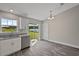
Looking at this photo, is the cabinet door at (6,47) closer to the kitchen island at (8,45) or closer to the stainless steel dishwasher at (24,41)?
the kitchen island at (8,45)

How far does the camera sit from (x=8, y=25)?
566cm

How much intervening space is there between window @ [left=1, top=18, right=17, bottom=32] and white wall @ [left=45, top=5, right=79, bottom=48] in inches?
142

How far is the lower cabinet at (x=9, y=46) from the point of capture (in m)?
3.88

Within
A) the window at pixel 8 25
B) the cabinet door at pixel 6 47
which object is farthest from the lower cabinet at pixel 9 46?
the window at pixel 8 25

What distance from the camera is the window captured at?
5363 mm

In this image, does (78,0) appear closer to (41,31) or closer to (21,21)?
(21,21)

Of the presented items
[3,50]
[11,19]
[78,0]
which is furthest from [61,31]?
[78,0]

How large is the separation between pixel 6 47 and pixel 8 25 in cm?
190

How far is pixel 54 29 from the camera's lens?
8672mm

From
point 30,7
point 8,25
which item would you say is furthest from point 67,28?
point 8,25

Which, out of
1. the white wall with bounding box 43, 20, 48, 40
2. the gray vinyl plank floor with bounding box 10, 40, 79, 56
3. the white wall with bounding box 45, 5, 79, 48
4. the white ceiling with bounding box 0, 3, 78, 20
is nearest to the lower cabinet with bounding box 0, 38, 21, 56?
the gray vinyl plank floor with bounding box 10, 40, 79, 56

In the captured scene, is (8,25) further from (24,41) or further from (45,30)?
(45,30)

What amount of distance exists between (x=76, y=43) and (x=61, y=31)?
1.77 meters

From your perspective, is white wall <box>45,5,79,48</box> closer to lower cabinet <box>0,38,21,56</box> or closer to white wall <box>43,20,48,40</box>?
white wall <box>43,20,48,40</box>
